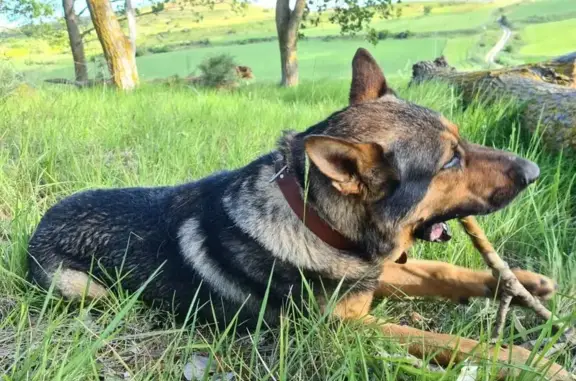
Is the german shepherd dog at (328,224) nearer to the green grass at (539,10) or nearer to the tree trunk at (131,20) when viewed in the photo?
the tree trunk at (131,20)

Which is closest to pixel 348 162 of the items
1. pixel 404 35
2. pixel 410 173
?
pixel 410 173

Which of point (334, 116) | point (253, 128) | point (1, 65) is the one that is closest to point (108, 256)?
point (334, 116)

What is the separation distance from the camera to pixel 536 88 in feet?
17.3

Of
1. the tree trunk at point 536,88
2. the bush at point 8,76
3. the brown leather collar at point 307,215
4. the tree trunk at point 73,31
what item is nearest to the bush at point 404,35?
the tree trunk at point 536,88

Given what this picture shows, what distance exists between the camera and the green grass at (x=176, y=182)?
6.43ft

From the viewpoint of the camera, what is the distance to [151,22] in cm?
1825

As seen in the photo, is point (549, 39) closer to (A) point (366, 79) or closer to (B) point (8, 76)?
(A) point (366, 79)

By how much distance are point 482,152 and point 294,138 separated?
3.16 ft

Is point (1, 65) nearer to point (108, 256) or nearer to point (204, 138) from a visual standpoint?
point (204, 138)

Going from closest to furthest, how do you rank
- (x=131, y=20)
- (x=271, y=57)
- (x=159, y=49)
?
(x=131, y=20) → (x=159, y=49) → (x=271, y=57)

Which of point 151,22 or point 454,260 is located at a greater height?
point 151,22

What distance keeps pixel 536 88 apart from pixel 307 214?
13.4 feet

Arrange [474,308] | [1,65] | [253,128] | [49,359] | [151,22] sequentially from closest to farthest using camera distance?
1. [49,359]
2. [474,308]
3. [253,128]
4. [1,65]
5. [151,22]

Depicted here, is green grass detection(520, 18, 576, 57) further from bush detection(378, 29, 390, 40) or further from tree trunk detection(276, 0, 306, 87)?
tree trunk detection(276, 0, 306, 87)
